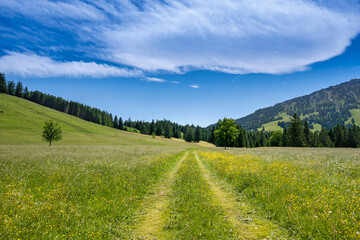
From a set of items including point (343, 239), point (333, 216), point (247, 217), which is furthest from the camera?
point (247, 217)

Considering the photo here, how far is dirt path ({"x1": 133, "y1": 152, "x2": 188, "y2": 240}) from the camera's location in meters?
5.31

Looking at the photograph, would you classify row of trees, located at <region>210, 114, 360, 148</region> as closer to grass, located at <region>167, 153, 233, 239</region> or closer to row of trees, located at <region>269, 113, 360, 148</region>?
row of trees, located at <region>269, 113, 360, 148</region>

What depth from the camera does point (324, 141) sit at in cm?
8575

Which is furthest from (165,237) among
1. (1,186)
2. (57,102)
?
(57,102)

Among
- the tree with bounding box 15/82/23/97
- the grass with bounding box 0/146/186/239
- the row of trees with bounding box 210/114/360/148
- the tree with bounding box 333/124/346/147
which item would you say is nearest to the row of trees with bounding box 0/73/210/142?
the tree with bounding box 15/82/23/97

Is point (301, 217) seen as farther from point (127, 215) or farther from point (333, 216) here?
point (127, 215)

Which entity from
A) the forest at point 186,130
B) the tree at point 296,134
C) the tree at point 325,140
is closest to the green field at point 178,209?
the tree at point 296,134

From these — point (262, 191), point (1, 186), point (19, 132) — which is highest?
point (262, 191)

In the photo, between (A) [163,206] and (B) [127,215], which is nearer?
(B) [127,215]

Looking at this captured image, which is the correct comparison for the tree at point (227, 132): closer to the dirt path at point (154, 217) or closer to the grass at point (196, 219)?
the dirt path at point (154, 217)

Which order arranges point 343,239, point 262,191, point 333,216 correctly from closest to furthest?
1. point 343,239
2. point 333,216
3. point 262,191

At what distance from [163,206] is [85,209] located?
313cm

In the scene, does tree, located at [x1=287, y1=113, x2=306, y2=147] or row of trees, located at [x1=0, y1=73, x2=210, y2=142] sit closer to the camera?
tree, located at [x1=287, y1=113, x2=306, y2=147]

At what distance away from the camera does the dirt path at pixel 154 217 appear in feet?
17.4
